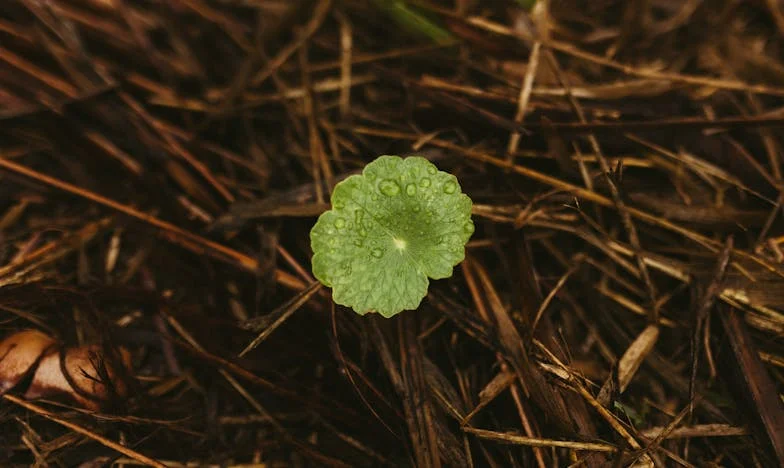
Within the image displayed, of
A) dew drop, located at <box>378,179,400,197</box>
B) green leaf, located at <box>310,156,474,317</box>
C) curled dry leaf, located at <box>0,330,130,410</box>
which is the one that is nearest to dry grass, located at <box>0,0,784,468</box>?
curled dry leaf, located at <box>0,330,130,410</box>

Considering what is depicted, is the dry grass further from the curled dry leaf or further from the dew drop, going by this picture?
the dew drop

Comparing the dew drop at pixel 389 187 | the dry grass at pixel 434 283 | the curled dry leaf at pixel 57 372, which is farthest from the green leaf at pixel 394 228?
the curled dry leaf at pixel 57 372

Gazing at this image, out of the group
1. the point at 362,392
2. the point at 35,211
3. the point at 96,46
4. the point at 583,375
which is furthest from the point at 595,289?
the point at 96,46

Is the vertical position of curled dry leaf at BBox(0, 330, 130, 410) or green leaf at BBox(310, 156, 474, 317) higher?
green leaf at BBox(310, 156, 474, 317)

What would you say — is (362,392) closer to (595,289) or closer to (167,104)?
(595,289)

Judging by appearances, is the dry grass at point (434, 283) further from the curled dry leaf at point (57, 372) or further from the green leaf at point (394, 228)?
the green leaf at point (394, 228)

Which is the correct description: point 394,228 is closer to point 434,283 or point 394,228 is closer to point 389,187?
point 389,187
